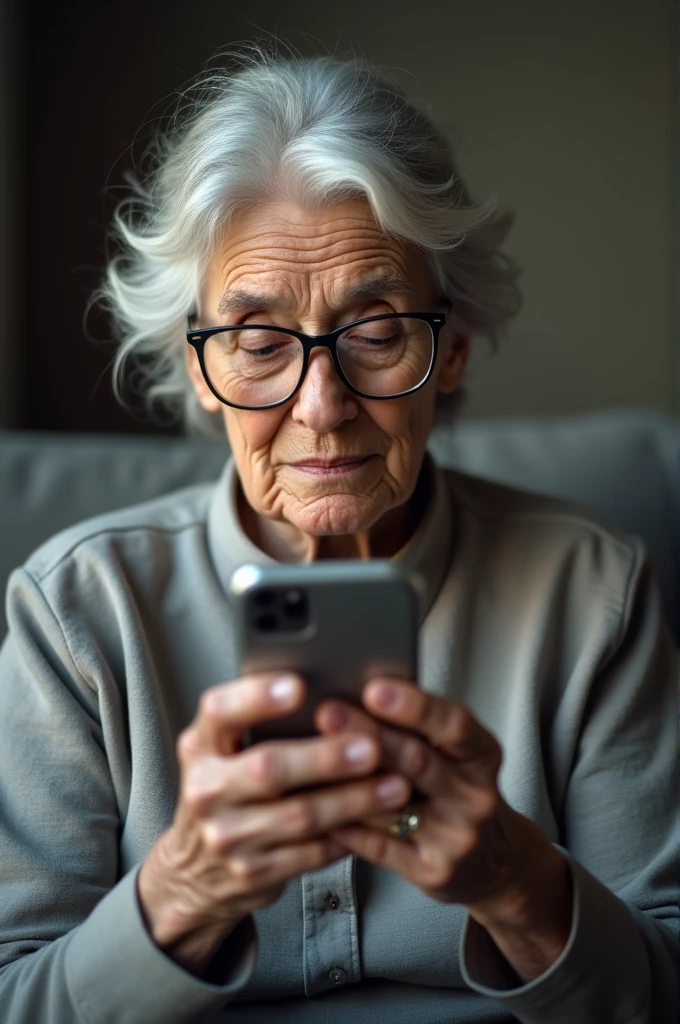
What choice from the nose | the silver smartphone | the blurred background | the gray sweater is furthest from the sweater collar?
the silver smartphone

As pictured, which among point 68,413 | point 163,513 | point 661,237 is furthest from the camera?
point 661,237

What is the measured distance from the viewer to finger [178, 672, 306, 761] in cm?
69

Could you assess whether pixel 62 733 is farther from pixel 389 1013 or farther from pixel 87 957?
pixel 389 1013

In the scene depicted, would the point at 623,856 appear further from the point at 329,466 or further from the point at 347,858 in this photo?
the point at 329,466

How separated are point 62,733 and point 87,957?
267 millimetres

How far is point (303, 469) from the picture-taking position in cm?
115

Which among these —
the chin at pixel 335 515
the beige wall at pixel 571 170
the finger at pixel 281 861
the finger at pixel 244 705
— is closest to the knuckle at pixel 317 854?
the finger at pixel 281 861

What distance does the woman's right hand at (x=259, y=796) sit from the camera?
70cm

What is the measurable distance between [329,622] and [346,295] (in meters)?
Result: 0.51

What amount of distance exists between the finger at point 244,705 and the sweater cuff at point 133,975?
235 millimetres

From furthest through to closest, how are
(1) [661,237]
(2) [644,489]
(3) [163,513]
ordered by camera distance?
1. (1) [661,237]
2. (2) [644,489]
3. (3) [163,513]

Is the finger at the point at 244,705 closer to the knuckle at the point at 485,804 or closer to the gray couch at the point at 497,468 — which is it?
the knuckle at the point at 485,804

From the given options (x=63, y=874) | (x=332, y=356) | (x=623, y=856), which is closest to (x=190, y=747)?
(x=63, y=874)

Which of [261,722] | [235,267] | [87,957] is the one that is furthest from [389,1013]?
[235,267]
